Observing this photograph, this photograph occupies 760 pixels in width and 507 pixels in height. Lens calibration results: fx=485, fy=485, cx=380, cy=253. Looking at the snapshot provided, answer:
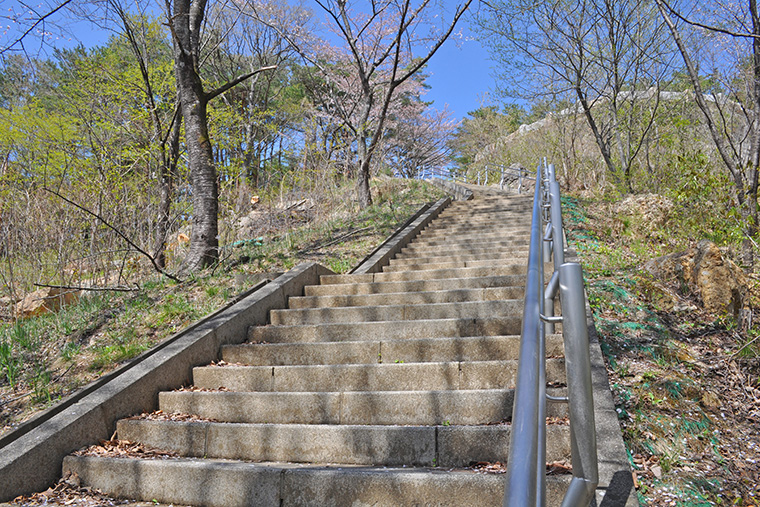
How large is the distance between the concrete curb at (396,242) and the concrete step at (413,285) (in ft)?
2.66

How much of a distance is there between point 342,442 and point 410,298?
239 centimetres

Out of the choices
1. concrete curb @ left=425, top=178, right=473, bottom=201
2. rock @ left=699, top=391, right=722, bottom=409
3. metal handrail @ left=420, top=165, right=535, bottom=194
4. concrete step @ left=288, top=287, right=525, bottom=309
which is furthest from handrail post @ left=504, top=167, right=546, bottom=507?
metal handrail @ left=420, top=165, right=535, bottom=194

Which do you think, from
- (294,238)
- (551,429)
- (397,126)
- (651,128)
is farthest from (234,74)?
(551,429)

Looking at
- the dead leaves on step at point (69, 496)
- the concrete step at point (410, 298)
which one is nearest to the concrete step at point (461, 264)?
the concrete step at point (410, 298)

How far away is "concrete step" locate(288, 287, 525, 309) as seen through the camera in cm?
472

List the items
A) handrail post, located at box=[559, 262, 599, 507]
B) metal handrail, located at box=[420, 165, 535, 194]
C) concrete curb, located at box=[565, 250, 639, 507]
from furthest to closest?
metal handrail, located at box=[420, 165, 535, 194]
concrete curb, located at box=[565, 250, 639, 507]
handrail post, located at box=[559, 262, 599, 507]

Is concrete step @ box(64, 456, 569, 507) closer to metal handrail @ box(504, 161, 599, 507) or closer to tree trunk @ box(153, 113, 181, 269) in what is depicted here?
→ metal handrail @ box(504, 161, 599, 507)

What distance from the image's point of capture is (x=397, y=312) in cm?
455

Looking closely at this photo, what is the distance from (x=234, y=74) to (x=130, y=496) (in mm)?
20832

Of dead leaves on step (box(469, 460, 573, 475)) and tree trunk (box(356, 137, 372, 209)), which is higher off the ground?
tree trunk (box(356, 137, 372, 209))

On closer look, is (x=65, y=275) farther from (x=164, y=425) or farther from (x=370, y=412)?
(x=370, y=412)

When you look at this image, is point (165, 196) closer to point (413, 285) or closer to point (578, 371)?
point (413, 285)

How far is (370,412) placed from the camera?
3.04 meters

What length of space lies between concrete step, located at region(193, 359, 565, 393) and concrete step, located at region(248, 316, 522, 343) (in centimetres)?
68
